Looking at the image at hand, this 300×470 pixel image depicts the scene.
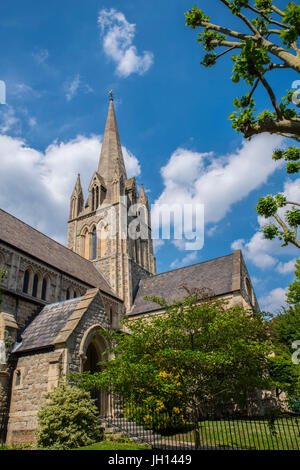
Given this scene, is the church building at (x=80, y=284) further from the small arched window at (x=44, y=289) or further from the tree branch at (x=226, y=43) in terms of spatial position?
the tree branch at (x=226, y=43)

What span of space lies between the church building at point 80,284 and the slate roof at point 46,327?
0.21 feet

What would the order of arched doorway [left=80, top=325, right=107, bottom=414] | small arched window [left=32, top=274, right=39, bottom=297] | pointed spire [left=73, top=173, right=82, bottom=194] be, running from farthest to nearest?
pointed spire [left=73, top=173, right=82, bottom=194] < small arched window [left=32, top=274, right=39, bottom=297] < arched doorway [left=80, top=325, right=107, bottom=414]

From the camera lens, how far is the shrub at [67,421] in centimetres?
1029

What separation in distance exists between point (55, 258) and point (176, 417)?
47.4ft

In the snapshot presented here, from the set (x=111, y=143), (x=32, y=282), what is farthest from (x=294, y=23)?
(x=111, y=143)

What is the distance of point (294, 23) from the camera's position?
7586 mm

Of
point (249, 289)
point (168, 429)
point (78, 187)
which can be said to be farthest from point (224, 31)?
point (78, 187)

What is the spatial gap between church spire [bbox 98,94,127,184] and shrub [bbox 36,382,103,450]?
100ft

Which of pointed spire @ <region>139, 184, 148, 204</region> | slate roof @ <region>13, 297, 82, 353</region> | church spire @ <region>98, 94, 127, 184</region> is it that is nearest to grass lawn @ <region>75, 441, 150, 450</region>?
slate roof @ <region>13, 297, 82, 353</region>

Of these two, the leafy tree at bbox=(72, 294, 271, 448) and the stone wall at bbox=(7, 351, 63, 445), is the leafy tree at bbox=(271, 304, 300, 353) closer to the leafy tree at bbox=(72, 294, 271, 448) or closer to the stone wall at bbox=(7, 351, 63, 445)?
the leafy tree at bbox=(72, 294, 271, 448)

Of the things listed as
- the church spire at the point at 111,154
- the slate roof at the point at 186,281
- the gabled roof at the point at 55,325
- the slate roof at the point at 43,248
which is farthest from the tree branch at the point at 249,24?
the church spire at the point at 111,154

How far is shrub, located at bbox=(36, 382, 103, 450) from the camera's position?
10289 mm

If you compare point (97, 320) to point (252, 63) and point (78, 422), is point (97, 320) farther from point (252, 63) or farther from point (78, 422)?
point (252, 63)
